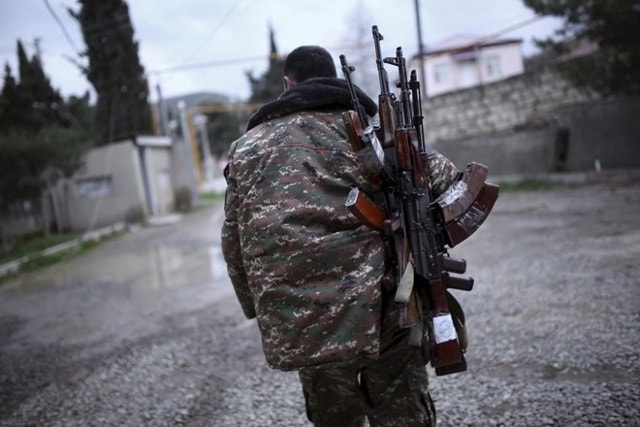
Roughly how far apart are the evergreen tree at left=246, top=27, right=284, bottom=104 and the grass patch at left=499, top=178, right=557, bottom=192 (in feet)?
71.3

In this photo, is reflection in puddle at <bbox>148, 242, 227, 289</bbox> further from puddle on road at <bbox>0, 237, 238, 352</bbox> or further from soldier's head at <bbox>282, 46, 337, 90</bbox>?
soldier's head at <bbox>282, 46, 337, 90</bbox>

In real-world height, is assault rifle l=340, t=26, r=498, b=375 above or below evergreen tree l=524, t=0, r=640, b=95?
below

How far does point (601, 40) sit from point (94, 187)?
1592 cm

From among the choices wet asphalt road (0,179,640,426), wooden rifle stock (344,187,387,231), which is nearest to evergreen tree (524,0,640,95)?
wet asphalt road (0,179,640,426)

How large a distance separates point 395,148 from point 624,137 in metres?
10.5

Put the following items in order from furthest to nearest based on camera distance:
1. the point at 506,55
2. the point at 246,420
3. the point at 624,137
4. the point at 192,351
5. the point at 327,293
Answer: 1. the point at 506,55
2. the point at 624,137
3. the point at 192,351
4. the point at 246,420
5. the point at 327,293

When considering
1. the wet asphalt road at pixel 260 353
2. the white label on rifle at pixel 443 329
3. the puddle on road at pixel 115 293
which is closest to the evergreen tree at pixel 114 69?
the puddle on road at pixel 115 293

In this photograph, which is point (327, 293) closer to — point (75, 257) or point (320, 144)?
point (320, 144)

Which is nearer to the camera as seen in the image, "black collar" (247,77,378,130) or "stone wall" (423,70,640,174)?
"black collar" (247,77,378,130)

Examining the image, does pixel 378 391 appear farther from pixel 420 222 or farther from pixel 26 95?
pixel 26 95

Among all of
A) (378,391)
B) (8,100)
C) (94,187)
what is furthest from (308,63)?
(94,187)

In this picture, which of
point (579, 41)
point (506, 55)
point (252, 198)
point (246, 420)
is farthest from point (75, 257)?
point (506, 55)

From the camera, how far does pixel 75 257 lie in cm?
1135

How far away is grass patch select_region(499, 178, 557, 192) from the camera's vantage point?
38.0 feet
